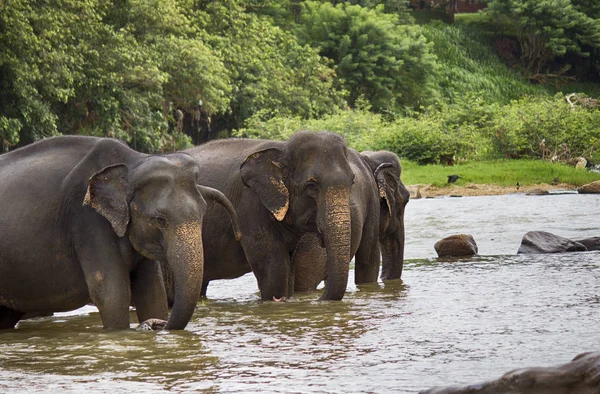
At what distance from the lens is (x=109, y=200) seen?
308 inches

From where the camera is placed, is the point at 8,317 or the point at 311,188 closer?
the point at 8,317

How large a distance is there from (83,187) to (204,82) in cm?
3228

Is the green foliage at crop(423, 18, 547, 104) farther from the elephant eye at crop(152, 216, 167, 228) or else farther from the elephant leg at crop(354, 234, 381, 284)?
the elephant eye at crop(152, 216, 167, 228)

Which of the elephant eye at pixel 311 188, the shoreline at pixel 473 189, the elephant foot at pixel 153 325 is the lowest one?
the shoreline at pixel 473 189

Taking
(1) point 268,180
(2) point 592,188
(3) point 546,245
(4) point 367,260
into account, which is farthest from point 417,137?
(1) point 268,180

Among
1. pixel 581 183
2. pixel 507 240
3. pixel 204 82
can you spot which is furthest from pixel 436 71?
pixel 507 240

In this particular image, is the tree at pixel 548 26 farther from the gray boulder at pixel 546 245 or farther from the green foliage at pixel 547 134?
the gray boulder at pixel 546 245

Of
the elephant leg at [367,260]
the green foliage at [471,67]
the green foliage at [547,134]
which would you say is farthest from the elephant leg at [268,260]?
the green foliage at [471,67]

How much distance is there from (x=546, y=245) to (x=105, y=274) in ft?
29.6

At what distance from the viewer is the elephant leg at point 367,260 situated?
12.1 m

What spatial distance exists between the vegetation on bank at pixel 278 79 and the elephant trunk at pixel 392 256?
58.7 feet

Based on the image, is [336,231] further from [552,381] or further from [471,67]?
[471,67]

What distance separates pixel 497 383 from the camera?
5.07 metres

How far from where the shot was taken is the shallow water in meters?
6.52
